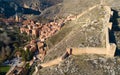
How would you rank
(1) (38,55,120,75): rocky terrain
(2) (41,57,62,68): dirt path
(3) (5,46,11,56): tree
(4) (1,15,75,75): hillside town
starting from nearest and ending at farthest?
1. (1) (38,55,120,75): rocky terrain
2. (2) (41,57,62,68): dirt path
3. (4) (1,15,75,75): hillside town
4. (3) (5,46,11,56): tree

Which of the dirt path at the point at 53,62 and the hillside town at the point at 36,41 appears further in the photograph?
the hillside town at the point at 36,41

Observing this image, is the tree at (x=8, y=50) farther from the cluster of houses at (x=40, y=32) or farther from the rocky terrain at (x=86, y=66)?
the rocky terrain at (x=86, y=66)

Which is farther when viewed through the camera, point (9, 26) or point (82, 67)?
point (9, 26)

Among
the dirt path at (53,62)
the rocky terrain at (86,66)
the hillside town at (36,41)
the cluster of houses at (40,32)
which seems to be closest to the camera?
the rocky terrain at (86,66)

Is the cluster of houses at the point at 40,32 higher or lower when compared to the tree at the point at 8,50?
higher

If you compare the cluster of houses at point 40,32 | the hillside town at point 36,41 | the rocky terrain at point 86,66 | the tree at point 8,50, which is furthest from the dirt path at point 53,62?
the tree at point 8,50

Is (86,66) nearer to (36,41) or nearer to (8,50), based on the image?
(8,50)

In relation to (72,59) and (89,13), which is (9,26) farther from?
(72,59)

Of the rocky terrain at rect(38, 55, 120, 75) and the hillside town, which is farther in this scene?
the hillside town

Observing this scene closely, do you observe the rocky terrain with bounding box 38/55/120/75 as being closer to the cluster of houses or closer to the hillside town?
the hillside town

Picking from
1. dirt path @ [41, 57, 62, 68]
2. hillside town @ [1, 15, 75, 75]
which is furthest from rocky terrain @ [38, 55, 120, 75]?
hillside town @ [1, 15, 75, 75]

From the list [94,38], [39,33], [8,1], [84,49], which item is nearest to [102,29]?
[94,38]
